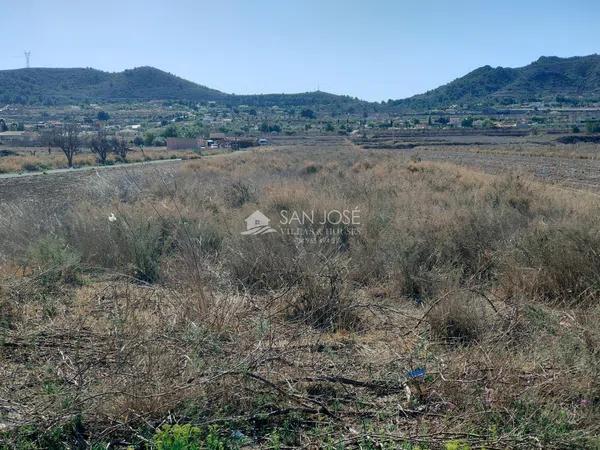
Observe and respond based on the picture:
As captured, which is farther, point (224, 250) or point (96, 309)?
point (224, 250)

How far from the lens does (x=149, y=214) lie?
996 centimetres

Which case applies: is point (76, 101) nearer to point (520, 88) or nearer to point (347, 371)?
point (520, 88)

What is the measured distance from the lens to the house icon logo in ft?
28.6

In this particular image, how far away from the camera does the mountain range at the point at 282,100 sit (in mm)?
120688

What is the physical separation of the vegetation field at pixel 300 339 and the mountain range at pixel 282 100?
4791 inches

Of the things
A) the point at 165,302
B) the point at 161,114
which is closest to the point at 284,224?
the point at 165,302

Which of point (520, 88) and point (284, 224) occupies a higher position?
point (520, 88)

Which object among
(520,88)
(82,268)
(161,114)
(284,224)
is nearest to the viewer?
(82,268)

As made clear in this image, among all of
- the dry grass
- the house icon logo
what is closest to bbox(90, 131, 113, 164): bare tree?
the dry grass

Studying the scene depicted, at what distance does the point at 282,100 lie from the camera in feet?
554

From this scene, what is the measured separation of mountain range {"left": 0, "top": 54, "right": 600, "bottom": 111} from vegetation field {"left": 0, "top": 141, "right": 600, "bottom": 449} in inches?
4791

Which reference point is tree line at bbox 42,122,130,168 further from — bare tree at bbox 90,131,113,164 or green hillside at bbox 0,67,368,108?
green hillside at bbox 0,67,368,108

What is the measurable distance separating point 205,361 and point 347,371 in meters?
1.21

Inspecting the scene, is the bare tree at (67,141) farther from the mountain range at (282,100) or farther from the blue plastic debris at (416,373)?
the mountain range at (282,100)
